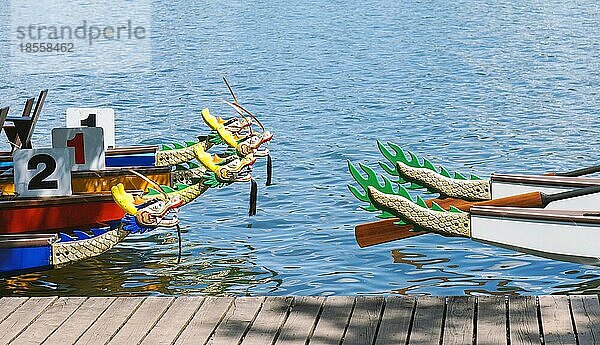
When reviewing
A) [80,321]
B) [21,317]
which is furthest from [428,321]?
[21,317]

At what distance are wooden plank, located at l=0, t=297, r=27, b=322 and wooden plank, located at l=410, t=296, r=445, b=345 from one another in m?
1.55

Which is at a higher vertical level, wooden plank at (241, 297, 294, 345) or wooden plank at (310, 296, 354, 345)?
wooden plank at (310, 296, 354, 345)

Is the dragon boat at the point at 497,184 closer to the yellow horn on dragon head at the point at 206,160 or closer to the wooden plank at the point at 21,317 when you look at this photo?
the yellow horn on dragon head at the point at 206,160

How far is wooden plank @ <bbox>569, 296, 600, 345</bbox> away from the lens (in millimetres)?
4191

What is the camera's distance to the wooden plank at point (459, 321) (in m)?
4.25

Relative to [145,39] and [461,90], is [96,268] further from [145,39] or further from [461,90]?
[145,39]

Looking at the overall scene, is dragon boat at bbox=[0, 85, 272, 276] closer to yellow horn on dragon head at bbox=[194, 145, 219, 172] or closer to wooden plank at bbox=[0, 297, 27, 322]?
yellow horn on dragon head at bbox=[194, 145, 219, 172]

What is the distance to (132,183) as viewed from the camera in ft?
24.0

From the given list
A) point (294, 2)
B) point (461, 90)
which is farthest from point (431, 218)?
point (294, 2)

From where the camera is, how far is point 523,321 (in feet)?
14.4

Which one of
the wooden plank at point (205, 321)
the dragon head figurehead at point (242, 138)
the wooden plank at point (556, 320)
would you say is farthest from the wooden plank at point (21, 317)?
the dragon head figurehead at point (242, 138)

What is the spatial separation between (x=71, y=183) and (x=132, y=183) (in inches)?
17.3

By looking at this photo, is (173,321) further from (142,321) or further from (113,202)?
(113,202)

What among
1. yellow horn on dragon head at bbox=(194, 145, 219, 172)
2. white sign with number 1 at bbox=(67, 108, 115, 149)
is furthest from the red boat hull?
white sign with number 1 at bbox=(67, 108, 115, 149)
